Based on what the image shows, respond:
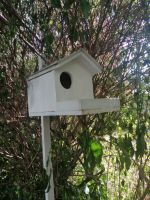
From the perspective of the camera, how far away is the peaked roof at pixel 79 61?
214cm

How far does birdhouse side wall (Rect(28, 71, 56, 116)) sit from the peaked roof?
4cm

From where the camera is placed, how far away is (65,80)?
228 cm

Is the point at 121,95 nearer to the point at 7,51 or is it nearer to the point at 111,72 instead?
the point at 111,72

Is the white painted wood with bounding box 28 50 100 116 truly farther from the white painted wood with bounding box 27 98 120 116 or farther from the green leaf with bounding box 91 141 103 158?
the green leaf with bounding box 91 141 103 158

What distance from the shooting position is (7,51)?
9.93 ft

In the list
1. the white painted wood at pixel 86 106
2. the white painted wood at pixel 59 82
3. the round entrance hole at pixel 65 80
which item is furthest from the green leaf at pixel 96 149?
the round entrance hole at pixel 65 80

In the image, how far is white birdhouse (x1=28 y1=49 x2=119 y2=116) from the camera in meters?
2.13

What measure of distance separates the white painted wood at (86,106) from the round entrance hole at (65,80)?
0.69ft

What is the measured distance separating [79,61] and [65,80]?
18 centimetres

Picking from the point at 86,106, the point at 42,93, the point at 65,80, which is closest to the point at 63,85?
the point at 65,80

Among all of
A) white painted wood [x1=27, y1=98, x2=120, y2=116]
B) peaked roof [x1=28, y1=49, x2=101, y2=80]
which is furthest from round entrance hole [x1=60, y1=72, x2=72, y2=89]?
→ white painted wood [x1=27, y1=98, x2=120, y2=116]

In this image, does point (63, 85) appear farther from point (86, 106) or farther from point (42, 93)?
point (86, 106)

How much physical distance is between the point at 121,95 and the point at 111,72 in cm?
28

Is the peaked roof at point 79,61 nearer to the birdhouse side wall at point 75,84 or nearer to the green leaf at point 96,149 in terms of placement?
the birdhouse side wall at point 75,84
